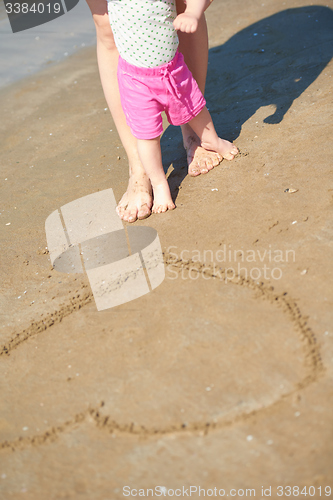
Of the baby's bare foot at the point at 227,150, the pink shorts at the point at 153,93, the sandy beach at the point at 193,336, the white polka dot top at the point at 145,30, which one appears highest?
the white polka dot top at the point at 145,30

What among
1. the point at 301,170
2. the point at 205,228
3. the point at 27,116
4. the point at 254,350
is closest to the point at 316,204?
the point at 301,170

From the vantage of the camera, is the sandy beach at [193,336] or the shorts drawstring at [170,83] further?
the shorts drawstring at [170,83]

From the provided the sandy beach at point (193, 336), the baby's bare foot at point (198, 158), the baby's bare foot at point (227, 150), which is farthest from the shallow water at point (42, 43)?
the baby's bare foot at point (227, 150)

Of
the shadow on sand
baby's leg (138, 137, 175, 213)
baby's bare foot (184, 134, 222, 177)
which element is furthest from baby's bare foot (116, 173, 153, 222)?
baby's bare foot (184, 134, 222, 177)

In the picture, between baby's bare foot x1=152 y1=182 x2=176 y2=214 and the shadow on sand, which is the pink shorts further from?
the shadow on sand

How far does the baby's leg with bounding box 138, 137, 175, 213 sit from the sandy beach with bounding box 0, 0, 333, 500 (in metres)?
0.09

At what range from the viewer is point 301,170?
2.40 m

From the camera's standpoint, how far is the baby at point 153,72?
212 cm

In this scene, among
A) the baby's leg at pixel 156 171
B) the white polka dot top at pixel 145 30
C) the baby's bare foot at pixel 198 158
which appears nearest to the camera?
the white polka dot top at pixel 145 30

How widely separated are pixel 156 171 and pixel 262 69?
5.71 ft

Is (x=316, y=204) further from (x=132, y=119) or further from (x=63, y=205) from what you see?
(x=63, y=205)

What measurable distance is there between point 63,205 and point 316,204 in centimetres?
145

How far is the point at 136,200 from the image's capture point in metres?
2.49

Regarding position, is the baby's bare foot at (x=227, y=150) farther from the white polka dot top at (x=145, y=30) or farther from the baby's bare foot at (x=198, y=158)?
the white polka dot top at (x=145, y=30)
